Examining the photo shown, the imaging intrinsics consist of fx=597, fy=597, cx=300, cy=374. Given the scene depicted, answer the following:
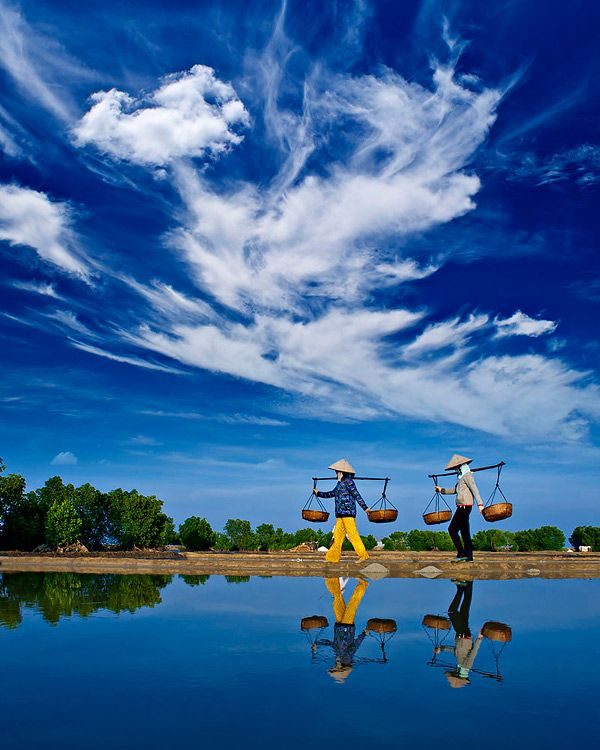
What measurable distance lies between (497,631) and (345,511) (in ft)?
20.8

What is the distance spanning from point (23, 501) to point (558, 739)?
2304 centimetres

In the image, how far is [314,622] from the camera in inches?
252

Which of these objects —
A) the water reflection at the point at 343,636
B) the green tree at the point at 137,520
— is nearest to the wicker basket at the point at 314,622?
the water reflection at the point at 343,636

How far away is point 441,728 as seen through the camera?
332cm

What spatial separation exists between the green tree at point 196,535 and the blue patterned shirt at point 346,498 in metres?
14.7

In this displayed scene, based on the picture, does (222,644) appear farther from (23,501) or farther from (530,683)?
(23,501)

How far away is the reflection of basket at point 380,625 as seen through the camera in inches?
234

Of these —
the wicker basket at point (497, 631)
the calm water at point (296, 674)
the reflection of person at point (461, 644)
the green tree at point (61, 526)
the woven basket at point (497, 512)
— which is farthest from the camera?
the green tree at point (61, 526)

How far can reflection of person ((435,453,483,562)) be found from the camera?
1112cm

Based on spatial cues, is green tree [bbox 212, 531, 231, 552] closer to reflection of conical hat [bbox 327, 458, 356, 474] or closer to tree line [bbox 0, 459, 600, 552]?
tree line [bbox 0, 459, 600, 552]

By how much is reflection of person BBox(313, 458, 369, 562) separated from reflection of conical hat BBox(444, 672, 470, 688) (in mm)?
7691

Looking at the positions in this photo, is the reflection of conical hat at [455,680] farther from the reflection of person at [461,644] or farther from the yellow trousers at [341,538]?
the yellow trousers at [341,538]

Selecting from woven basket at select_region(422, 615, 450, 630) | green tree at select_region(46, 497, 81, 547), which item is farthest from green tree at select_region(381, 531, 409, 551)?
woven basket at select_region(422, 615, 450, 630)

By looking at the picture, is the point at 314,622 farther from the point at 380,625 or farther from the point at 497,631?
the point at 497,631
